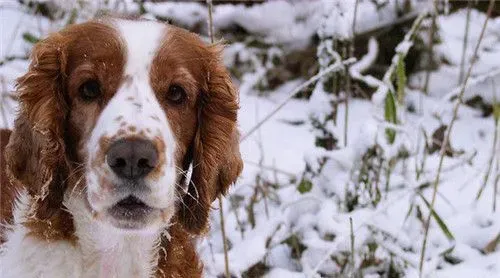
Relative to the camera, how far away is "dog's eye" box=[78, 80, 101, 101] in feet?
9.74

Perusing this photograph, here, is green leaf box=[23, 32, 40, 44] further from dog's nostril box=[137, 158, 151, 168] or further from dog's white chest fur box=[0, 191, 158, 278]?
dog's nostril box=[137, 158, 151, 168]

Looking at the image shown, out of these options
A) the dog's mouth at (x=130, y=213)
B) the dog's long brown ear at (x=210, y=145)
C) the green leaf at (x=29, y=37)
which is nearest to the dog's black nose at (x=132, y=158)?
the dog's mouth at (x=130, y=213)

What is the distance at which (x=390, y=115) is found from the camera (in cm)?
434

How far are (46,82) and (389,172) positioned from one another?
1.89m

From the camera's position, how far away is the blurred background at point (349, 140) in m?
4.09

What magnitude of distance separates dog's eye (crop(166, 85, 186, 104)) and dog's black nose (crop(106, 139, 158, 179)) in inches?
13.8

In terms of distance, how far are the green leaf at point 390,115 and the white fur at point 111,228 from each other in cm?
147

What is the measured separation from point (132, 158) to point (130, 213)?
21 cm

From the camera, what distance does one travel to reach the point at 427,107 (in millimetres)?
6008

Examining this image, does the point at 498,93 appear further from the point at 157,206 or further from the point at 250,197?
the point at 157,206

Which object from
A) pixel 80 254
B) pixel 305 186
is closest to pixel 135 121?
pixel 80 254

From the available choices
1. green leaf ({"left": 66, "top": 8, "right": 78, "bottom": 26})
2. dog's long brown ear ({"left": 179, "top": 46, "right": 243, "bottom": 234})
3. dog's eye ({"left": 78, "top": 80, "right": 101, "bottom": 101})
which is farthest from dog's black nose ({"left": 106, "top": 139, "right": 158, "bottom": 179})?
green leaf ({"left": 66, "top": 8, "right": 78, "bottom": 26})

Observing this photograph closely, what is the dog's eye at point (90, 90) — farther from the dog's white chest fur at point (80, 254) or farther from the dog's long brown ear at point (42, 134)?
the dog's white chest fur at point (80, 254)

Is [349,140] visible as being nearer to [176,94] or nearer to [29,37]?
[29,37]
